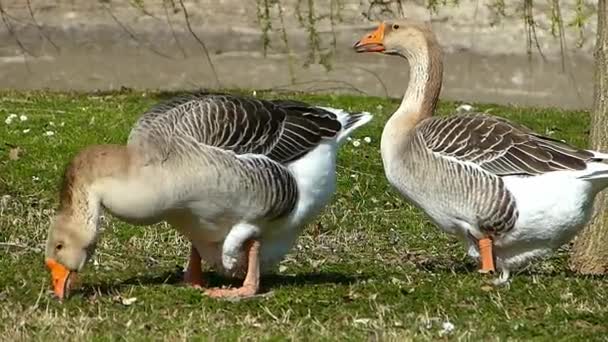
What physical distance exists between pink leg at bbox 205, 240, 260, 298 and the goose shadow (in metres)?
0.18

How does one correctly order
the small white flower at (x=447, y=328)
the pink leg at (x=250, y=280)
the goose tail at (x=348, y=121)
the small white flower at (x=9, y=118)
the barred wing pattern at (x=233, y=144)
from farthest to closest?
the small white flower at (x=9, y=118)
the goose tail at (x=348, y=121)
the pink leg at (x=250, y=280)
the barred wing pattern at (x=233, y=144)
the small white flower at (x=447, y=328)

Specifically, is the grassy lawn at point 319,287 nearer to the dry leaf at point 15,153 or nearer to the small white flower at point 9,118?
the dry leaf at point 15,153

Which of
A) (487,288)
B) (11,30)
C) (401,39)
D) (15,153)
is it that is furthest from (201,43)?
(487,288)

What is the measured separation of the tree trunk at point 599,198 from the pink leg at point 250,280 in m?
2.42

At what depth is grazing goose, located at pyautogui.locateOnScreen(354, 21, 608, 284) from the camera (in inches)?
282

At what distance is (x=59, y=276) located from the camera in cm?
623

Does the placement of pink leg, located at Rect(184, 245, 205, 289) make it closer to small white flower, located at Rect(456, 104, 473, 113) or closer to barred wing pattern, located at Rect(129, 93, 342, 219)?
barred wing pattern, located at Rect(129, 93, 342, 219)

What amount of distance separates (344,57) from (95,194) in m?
10.7

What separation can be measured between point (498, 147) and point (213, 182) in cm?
196

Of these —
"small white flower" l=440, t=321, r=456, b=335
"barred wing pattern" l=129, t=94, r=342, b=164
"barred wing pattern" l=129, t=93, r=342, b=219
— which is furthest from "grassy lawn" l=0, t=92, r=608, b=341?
"barred wing pattern" l=129, t=94, r=342, b=164

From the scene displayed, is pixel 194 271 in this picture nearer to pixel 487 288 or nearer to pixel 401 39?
pixel 487 288

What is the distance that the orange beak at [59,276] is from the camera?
20.4 feet

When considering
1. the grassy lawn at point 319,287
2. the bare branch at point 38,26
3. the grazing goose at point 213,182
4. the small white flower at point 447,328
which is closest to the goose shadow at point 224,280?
the grassy lawn at point 319,287

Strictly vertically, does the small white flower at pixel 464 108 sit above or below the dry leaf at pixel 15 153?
below
